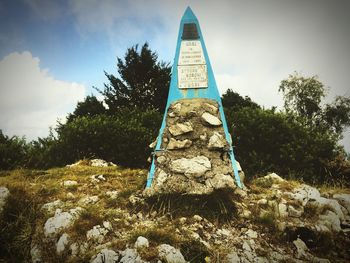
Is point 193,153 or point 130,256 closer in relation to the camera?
point 130,256

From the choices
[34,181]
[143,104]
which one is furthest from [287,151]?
[143,104]

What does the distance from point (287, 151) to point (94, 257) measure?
6.72m

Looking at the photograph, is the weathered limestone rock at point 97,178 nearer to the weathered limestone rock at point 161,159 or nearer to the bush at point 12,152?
the weathered limestone rock at point 161,159

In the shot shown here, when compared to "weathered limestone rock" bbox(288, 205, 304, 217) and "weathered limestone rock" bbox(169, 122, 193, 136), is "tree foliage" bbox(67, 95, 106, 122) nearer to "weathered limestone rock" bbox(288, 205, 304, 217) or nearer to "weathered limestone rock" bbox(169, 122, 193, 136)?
"weathered limestone rock" bbox(169, 122, 193, 136)

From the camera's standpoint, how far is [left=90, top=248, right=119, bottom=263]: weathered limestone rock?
3344mm

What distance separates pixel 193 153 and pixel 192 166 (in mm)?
332

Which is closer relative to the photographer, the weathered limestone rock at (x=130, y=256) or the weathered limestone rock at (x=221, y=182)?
the weathered limestone rock at (x=130, y=256)

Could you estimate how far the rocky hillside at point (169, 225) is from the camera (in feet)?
12.1

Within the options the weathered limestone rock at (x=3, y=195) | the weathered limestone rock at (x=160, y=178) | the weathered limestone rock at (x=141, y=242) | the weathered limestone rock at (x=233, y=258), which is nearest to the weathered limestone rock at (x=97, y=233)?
the weathered limestone rock at (x=141, y=242)

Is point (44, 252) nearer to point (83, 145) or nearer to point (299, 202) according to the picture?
point (299, 202)

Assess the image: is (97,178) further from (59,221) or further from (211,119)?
(211,119)

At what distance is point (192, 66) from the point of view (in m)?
6.12

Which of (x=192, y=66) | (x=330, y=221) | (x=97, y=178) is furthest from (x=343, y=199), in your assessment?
(x=97, y=178)

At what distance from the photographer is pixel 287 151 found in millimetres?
8109
